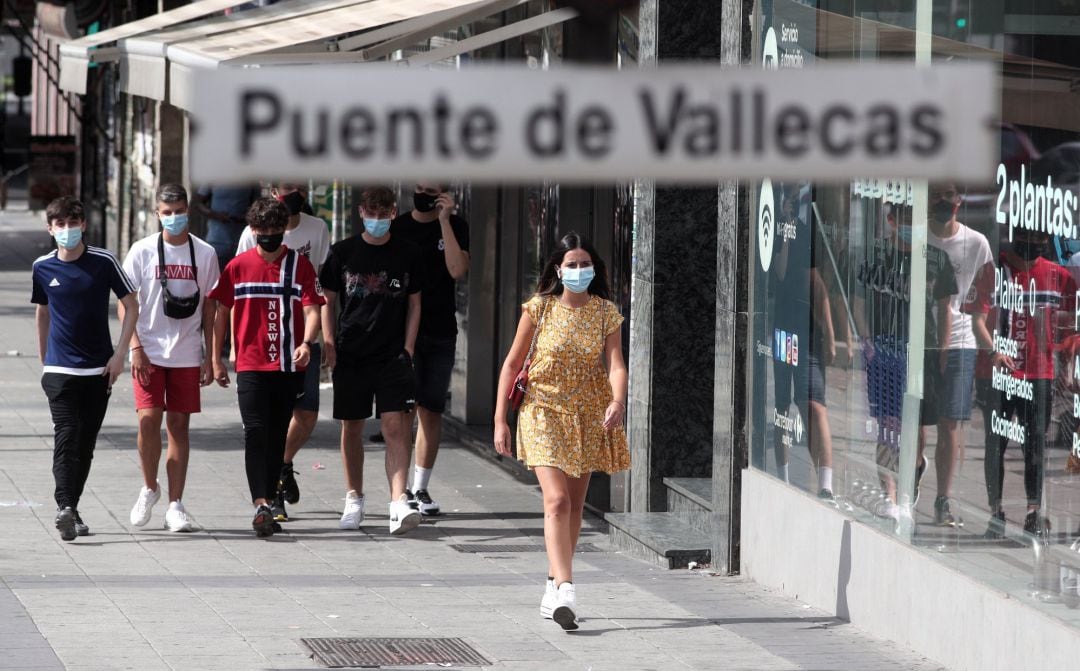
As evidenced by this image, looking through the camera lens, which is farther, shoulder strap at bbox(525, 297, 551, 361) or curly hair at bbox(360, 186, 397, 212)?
curly hair at bbox(360, 186, 397, 212)

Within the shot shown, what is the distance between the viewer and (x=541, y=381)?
26.1ft

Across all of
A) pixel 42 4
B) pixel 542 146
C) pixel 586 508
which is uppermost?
pixel 42 4

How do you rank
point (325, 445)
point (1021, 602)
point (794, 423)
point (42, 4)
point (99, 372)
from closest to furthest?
point (1021, 602) < point (794, 423) < point (99, 372) < point (325, 445) < point (42, 4)

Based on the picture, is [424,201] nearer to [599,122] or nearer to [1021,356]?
[1021,356]

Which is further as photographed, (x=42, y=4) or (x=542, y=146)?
(x=42, y=4)

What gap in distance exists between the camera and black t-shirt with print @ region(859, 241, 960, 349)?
708cm

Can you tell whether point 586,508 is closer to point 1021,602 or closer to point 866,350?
point 866,350

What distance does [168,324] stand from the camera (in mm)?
9836

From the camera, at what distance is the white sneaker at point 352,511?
1016 cm

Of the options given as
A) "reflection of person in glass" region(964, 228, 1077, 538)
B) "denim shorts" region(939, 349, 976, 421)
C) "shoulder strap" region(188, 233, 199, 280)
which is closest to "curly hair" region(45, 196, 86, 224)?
"shoulder strap" region(188, 233, 199, 280)

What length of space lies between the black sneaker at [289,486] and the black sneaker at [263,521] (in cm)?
73

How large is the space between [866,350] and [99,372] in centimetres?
402

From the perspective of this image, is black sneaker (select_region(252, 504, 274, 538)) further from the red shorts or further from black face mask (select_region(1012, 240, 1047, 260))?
black face mask (select_region(1012, 240, 1047, 260))

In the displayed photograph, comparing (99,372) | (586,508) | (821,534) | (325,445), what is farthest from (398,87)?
(325,445)
